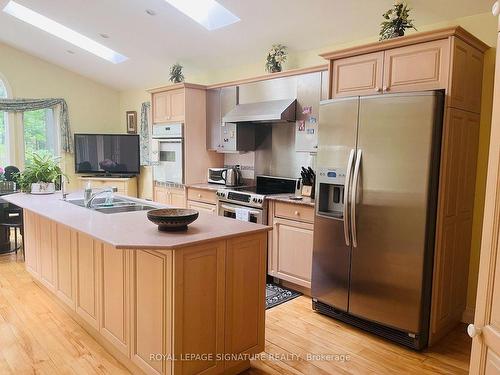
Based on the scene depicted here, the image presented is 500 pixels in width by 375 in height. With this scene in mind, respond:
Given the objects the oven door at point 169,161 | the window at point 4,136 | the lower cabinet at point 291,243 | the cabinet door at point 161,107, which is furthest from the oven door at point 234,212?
the window at point 4,136

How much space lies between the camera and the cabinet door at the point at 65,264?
2873 millimetres

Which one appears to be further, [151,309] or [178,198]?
[178,198]

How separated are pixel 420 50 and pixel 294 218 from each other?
173 cm

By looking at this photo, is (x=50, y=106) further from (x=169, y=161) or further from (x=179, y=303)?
(x=179, y=303)

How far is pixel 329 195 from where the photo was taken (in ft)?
10.3

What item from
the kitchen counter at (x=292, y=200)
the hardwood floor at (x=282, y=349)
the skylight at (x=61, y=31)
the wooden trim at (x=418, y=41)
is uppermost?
the skylight at (x=61, y=31)

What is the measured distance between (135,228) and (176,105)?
2997 mm

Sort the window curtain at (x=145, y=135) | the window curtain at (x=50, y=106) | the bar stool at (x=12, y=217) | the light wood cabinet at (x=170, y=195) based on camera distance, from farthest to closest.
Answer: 1. the window curtain at (x=145, y=135)
2. the window curtain at (x=50, y=106)
3. the light wood cabinet at (x=170, y=195)
4. the bar stool at (x=12, y=217)

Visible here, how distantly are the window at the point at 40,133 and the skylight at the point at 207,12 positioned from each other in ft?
12.8

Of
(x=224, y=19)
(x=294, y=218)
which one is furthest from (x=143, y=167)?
(x=294, y=218)

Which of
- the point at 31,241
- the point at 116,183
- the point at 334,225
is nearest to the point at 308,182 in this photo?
the point at 334,225

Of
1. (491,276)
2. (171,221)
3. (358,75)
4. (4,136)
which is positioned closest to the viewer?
(491,276)

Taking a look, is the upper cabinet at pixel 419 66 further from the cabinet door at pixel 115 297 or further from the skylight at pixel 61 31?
the skylight at pixel 61 31

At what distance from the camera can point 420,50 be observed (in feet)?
8.65
